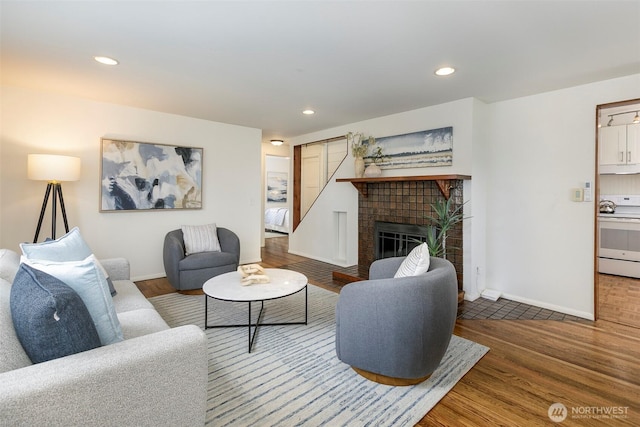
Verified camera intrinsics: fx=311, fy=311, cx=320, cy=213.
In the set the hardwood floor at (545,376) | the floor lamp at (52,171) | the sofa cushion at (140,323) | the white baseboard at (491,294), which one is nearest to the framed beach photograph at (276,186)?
the floor lamp at (52,171)

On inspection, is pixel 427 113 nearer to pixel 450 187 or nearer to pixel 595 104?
pixel 450 187

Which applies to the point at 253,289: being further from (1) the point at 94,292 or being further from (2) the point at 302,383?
(1) the point at 94,292

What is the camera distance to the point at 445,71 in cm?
274

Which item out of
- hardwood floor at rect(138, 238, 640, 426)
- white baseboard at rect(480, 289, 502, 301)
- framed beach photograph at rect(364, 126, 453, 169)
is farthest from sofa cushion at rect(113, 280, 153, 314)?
white baseboard at rect(480, 289, 502, 301)

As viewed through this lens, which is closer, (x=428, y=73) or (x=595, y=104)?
(x=428, y=73)

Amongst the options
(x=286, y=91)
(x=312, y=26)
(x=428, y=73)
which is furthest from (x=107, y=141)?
(x=428, y=73)

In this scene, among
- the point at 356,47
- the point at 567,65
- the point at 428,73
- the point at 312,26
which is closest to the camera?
the point at 312,26

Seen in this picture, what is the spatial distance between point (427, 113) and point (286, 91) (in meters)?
1.79

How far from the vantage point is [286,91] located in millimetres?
3316

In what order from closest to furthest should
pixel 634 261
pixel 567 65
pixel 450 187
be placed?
pixel 567 65 < pixel 450 187 < pixel 634 261

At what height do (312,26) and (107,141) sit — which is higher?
(312,26)

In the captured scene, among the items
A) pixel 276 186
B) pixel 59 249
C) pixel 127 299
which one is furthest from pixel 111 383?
pixel 276 186

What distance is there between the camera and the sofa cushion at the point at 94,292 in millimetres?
1312

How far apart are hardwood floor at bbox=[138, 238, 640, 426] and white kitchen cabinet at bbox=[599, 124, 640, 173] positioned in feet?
10.0
